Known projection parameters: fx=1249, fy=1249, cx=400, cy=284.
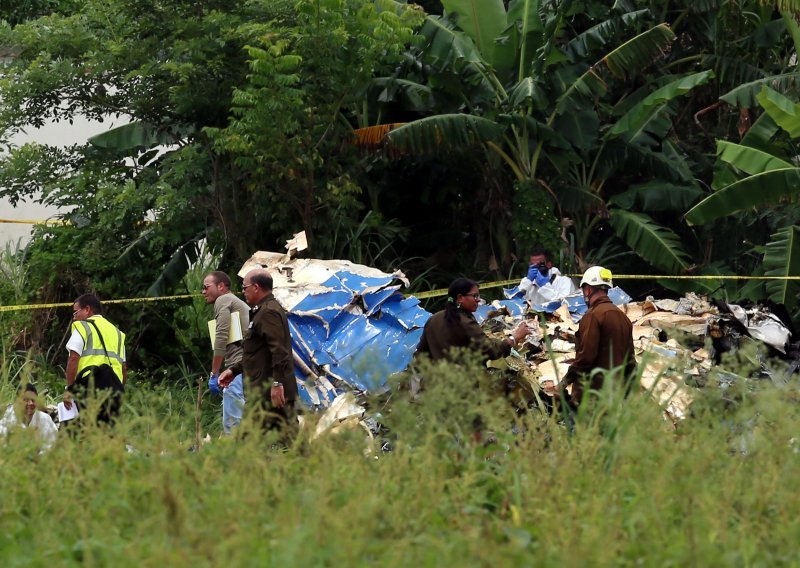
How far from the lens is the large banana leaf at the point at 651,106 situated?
47.2 ft

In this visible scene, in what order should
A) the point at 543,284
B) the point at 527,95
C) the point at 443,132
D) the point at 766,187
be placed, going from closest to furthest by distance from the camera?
the point at 543,284 → the point at 766,187 → the point at 527,95 → the point at 443,132

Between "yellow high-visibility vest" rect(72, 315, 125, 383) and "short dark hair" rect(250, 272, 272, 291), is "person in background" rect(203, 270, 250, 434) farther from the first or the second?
"short dark hair" rect(250, 272, 272, 291)

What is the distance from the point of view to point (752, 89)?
1481 cm

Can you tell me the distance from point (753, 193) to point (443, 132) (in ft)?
11.3

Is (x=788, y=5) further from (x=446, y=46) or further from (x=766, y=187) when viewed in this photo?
(x=446, y=46)

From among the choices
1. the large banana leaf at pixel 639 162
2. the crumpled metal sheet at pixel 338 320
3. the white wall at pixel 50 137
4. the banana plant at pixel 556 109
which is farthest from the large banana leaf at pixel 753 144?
the white wall at pixel 50 137

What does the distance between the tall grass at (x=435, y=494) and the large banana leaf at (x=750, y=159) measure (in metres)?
7.77

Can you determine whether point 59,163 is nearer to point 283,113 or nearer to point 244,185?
point 244,185

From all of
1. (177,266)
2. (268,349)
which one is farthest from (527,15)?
(268,349)

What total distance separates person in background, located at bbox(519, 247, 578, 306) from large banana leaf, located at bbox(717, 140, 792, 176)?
2276mm

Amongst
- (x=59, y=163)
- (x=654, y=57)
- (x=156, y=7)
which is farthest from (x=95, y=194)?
(x=654, y=57)

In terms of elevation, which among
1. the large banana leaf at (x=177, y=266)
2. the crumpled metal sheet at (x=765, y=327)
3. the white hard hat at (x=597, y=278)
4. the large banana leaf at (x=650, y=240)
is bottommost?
the large banana leaf at (x=650, y=240)

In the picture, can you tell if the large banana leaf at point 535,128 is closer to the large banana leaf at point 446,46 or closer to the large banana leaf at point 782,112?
the large banana leaf at point 446,46

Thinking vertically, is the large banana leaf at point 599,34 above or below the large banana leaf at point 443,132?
above
